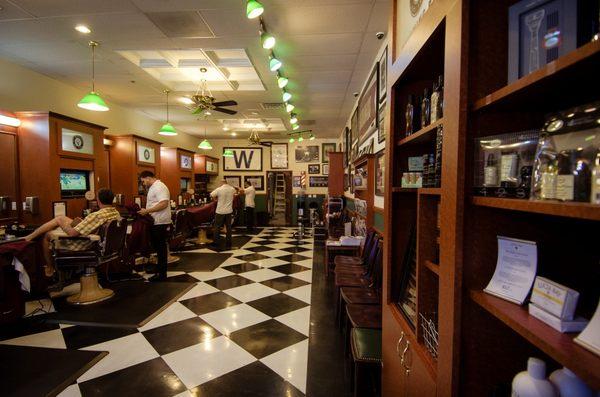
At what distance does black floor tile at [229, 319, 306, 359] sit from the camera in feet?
8.07

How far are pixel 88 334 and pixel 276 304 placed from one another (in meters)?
1.87

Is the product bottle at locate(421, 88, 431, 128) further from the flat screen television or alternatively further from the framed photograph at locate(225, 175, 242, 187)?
the framed photograph at locate(225, 175, 242, 187)

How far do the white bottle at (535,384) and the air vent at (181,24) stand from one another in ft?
11.9

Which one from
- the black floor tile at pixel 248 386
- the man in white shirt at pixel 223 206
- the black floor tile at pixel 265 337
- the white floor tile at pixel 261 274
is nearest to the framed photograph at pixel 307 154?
the man in white shirt at pixel 223 206

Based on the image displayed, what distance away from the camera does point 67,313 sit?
Result: 313cm

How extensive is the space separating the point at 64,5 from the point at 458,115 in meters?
3.80

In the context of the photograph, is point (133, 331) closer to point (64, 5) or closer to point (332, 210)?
point (64, 5)

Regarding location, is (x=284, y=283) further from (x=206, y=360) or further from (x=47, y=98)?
(x=47, y=98)

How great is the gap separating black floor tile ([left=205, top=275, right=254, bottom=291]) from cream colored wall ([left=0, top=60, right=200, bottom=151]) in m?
3.91

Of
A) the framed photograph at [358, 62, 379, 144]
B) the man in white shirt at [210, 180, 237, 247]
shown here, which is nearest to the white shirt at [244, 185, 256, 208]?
the man in white shirt at [210, 180, 237, 247]

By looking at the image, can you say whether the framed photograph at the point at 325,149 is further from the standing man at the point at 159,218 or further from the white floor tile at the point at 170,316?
the white floor tile at the point at 170,316

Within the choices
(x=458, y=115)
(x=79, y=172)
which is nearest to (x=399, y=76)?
(x=458, y=115)

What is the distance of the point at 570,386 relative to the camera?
620mm

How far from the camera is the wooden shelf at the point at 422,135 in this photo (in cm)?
112
